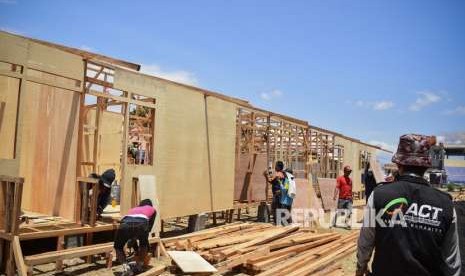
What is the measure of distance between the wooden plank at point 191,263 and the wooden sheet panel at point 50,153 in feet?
9.25

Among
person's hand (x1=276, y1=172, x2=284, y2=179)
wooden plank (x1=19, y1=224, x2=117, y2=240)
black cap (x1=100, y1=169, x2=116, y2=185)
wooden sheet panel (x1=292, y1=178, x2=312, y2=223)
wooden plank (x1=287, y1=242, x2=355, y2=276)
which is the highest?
person's hand (x1=276, y1=172, x2=284, y2=179)

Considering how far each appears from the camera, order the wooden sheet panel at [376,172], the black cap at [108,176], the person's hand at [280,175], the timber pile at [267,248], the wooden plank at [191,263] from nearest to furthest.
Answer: the wooden plank at [191,263]
the timber pile at [267,248]
the black cap at [108,176]
the person's hand at [280,175]
the wooden sheet panel at [376,172]

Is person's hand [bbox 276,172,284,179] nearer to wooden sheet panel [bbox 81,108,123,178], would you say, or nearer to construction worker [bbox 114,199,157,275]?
construction worker [bbox 114,199,157,275]

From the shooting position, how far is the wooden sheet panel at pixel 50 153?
905 cm

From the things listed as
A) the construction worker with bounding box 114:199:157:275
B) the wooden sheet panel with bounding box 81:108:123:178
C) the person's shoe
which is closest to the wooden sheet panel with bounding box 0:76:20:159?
the construction worker with bounding box 114:199:157:275

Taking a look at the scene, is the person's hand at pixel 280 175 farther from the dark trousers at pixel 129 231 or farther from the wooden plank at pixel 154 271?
the dark trousers at pixel 129 231

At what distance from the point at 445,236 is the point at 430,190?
12.3 inches

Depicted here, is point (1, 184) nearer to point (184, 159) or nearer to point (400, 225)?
point (184, 159)

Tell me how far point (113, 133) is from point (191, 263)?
7.58 meters

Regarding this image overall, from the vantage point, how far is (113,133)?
13812 millimetres

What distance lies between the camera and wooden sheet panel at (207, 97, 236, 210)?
39.5ft

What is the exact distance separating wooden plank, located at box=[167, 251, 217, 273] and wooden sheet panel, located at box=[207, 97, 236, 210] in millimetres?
4311

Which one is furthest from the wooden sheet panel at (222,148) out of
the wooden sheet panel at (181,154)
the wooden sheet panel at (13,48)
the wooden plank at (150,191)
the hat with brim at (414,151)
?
the hat with brim at (414,151)

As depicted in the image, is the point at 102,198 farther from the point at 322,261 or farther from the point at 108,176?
the point at 322,261
